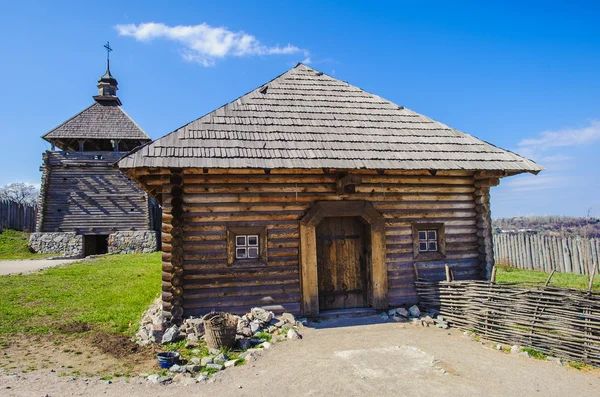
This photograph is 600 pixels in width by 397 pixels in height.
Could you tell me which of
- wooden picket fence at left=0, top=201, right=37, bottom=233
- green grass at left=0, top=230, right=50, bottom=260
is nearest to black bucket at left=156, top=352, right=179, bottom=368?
green grass at left=0, top=230, right=50, bottom=260

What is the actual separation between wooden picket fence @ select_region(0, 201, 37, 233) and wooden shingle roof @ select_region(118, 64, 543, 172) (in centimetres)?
2585

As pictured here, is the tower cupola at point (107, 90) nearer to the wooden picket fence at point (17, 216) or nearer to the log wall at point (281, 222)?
the wooden picket fence at point (17, 216)

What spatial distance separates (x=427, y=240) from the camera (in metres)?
8.65

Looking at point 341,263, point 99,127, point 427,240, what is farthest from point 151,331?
point 99,127

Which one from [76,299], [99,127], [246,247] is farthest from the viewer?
[99,127]

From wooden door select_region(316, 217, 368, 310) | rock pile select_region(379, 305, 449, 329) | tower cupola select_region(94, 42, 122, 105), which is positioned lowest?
rock pile select_region(379, 305, 449, 329)

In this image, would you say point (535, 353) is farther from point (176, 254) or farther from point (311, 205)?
point (176, 254)

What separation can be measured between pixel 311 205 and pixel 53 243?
74.9ft

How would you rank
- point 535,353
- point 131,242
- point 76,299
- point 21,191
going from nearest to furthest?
point 535,353, point 76,299, point 131,242, point 21,191

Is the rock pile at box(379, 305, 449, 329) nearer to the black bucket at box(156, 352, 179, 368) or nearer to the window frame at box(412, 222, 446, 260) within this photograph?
the window frame at box(412, 222, 446, 260)

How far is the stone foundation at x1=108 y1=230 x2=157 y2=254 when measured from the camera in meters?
24.8

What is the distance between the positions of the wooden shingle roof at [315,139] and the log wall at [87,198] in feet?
62.3

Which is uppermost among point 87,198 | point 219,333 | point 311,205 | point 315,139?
point 87,198

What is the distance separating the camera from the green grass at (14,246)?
22906 millimetres
